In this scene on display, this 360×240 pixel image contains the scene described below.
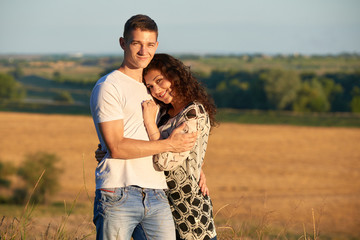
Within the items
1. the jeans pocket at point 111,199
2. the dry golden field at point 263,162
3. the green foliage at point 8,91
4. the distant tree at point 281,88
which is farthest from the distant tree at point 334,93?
the jeans pocket at point 111,199

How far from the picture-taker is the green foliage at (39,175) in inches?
1032

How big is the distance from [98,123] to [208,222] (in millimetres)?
945

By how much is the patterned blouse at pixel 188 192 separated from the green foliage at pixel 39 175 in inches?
937

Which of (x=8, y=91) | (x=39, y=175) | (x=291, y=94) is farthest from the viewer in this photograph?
(x=8, y=91)

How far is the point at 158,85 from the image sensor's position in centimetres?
322

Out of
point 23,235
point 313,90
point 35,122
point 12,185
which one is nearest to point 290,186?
point 12,185

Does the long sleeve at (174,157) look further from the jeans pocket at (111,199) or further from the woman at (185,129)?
the jeans pocket at (111,199)

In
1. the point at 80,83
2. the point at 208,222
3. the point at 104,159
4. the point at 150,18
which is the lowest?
the point at 80,83

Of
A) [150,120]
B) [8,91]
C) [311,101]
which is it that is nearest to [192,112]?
[150,120]

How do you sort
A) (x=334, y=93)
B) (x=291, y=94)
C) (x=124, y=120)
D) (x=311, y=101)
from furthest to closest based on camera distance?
(x=334, y=93) → (x=291, y=94) → (x=311, y=101) → (x=124, y=120)

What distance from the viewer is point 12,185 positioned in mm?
29078

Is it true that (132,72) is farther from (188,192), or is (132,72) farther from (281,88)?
(281,88)

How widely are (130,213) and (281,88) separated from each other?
76.4m

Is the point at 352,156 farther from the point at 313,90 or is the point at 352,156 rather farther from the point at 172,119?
the point at 172,119
